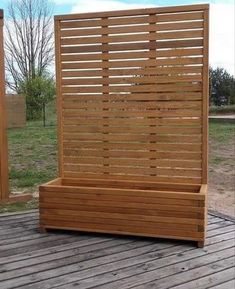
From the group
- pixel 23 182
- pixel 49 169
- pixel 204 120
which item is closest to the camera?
pixel 204 120

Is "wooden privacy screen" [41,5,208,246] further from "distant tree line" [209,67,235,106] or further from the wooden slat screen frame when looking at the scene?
"distant tree line" [209,67,235,106]

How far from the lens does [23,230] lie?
331cm

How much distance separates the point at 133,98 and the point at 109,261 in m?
1.32

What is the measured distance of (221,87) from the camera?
21141mm

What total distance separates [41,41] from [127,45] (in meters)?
17.5

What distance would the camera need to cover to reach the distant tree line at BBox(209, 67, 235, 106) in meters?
21.0

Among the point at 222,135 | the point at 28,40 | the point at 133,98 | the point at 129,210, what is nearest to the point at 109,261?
the point at 129,210

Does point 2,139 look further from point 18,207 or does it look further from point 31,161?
point 31,161

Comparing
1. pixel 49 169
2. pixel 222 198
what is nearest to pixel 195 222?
pixel 222 198

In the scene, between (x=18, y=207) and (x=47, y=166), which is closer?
(x=18, y=207)

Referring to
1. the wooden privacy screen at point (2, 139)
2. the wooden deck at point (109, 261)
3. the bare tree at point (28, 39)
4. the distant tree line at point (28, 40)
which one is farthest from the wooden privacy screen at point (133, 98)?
the bare tree at point (28, 39)

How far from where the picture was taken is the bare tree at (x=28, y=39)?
63.2 feet

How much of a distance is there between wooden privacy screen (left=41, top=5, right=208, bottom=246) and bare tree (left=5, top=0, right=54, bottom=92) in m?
16.0

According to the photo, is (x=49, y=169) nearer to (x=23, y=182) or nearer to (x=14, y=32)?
(x=23, y=182)
